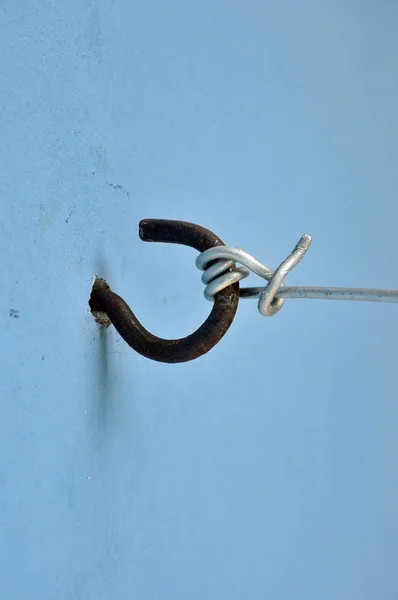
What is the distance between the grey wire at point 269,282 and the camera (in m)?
0.29

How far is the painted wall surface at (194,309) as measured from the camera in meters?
0.29

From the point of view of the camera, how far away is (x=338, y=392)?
703 millimetres

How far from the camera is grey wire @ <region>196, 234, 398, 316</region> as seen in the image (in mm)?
285

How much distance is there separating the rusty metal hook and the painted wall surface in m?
0.01

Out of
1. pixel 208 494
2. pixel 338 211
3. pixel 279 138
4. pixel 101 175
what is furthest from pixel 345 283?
pixel 101 175

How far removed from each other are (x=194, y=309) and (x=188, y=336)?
15 cm

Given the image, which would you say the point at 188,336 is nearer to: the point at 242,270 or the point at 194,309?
the point at 242,270

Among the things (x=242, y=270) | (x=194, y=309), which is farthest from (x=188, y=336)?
(x=194, y=309)

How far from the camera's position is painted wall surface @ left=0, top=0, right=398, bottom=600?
0.29m

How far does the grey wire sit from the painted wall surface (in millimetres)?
69

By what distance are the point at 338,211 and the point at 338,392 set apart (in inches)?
7.5

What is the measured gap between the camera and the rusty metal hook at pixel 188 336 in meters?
0.31

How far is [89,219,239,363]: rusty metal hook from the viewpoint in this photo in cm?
31

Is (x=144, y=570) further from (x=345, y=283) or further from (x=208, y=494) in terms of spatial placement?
(x=345, y=283)
